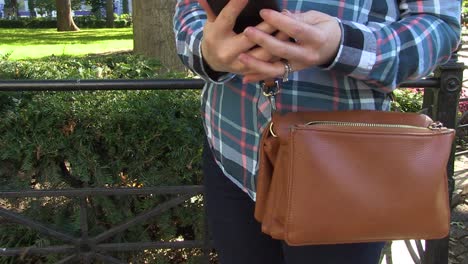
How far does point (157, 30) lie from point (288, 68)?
5474mm

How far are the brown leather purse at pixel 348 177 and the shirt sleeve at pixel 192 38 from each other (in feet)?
0.65

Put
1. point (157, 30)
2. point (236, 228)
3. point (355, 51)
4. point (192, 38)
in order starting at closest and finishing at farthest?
point (355, 51)
point (192, 38)
point (236, 228)
point (157, 30)

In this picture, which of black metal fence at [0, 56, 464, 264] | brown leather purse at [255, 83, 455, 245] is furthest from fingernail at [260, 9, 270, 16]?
black metal fence at [0, 56, 464, 264]

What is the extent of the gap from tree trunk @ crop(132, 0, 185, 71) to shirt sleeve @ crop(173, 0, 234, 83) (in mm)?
4804

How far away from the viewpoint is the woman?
39.4 inches

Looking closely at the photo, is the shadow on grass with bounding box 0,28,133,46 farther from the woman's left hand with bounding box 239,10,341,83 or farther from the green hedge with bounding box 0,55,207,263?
the woman's left hand with bounding box 239,10,341,83

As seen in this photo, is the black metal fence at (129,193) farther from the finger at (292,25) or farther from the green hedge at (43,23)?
the green hedge at (43,23)

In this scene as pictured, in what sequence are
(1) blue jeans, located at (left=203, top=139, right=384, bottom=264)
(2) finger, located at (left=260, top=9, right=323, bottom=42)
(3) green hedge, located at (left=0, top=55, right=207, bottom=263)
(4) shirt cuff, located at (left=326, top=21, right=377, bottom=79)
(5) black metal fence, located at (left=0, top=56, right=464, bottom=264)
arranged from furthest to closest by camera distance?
(3) green hedge, located at (left=0, top=55, right=207, bottom=263)
(5) black metal fence, located at (left=0, top=56, right=464, bottom=264)
(1) blue jeans, located at (left=203, top=139, right=384, bottom=264)
(4) shirt cuff, located at (left=326, top=21, right=377, bottom=79)
(2) finger, located at (left=260, top=9, right=323, bottom=42)

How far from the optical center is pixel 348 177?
105 cm

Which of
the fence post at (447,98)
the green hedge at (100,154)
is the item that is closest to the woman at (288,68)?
the fence post at (447,98)

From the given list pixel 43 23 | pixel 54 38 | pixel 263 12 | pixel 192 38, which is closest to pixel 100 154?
pixel 192 38

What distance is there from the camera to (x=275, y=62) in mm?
1015

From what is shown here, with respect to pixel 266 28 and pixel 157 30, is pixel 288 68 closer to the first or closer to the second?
pixel 266 28

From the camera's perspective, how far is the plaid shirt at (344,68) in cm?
109
